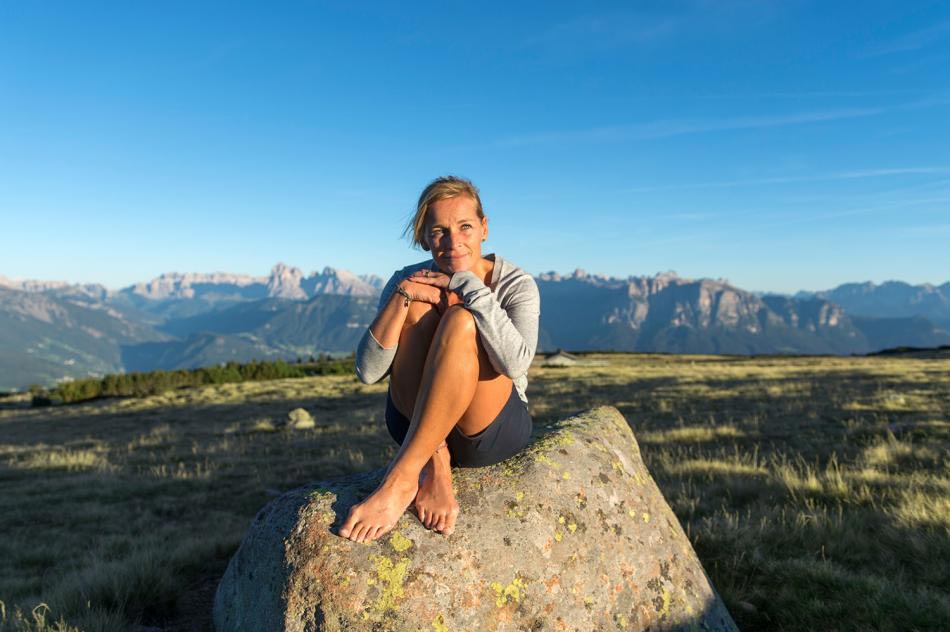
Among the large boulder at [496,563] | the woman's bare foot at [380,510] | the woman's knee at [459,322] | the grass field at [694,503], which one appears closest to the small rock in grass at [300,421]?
the grass field at [694,503]

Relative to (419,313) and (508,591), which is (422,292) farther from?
(508,591)

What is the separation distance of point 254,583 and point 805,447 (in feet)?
33.9

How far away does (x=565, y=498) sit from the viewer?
12.9 ft

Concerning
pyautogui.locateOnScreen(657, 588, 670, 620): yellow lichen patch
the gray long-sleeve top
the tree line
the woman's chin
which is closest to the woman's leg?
the gray long-sleeve top

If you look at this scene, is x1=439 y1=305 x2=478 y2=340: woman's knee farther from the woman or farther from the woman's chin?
the woman's chin

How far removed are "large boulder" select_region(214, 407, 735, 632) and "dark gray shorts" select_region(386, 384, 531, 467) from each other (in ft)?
0.32

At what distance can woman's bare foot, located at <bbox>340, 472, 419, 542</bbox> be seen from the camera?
11.3ft

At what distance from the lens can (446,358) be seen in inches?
141

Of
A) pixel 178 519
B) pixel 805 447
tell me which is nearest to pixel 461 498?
pixel 178 519

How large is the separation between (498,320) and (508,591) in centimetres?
175

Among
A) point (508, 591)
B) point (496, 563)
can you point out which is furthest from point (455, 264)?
point (508, 591)

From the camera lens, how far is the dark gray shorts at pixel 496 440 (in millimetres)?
4023

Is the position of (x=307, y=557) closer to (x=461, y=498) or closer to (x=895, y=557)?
(x=461, y=498)

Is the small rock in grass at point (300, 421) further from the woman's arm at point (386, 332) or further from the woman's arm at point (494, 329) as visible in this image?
the woman's arm at point (494, 329)
